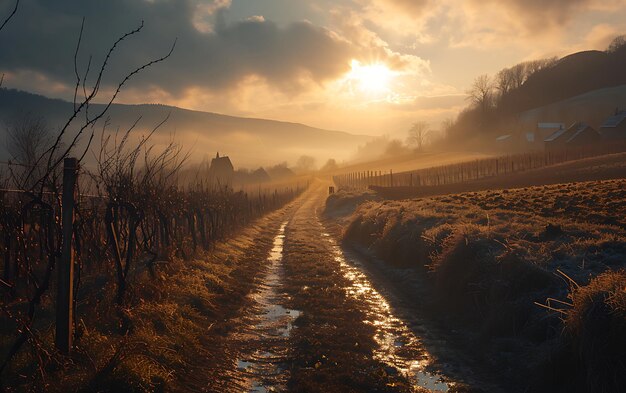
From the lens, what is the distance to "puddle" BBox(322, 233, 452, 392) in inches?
278

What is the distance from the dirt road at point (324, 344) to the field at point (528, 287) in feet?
3.58

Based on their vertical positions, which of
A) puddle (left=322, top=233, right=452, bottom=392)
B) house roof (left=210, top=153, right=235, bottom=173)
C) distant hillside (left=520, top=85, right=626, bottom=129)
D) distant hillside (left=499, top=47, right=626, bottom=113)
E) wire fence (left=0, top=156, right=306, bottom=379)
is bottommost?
puddle (left=322, top=233, right=452, bottom=392)

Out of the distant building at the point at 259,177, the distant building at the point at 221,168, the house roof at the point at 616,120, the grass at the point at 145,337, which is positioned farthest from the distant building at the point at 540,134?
the grass at the point at 145,337

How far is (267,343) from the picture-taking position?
8.81m

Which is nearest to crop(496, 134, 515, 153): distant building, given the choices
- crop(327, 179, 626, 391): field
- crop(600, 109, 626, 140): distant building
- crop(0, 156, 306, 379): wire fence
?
crop(600, 109, 626, 140): distant building

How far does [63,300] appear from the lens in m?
6.23

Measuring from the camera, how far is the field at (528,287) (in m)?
6.08

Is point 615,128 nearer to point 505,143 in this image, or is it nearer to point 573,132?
point 573,132

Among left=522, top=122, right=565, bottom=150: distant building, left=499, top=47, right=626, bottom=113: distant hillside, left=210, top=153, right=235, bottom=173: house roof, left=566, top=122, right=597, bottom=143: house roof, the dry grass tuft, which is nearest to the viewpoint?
the dry grass tuft

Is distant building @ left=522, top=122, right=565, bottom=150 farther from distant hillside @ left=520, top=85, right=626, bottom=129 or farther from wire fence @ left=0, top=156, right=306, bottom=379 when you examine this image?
wire fence @ left=0, top=156, right=306, bottom=379

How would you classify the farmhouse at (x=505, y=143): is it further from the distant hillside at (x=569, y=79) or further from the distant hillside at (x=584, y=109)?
the distant hillside at (x=569, y=79)

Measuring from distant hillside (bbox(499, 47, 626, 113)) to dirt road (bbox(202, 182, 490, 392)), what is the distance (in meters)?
139

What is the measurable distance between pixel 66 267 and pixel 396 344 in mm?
5708

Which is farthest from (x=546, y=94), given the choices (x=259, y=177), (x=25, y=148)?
(x=25, y=148)
